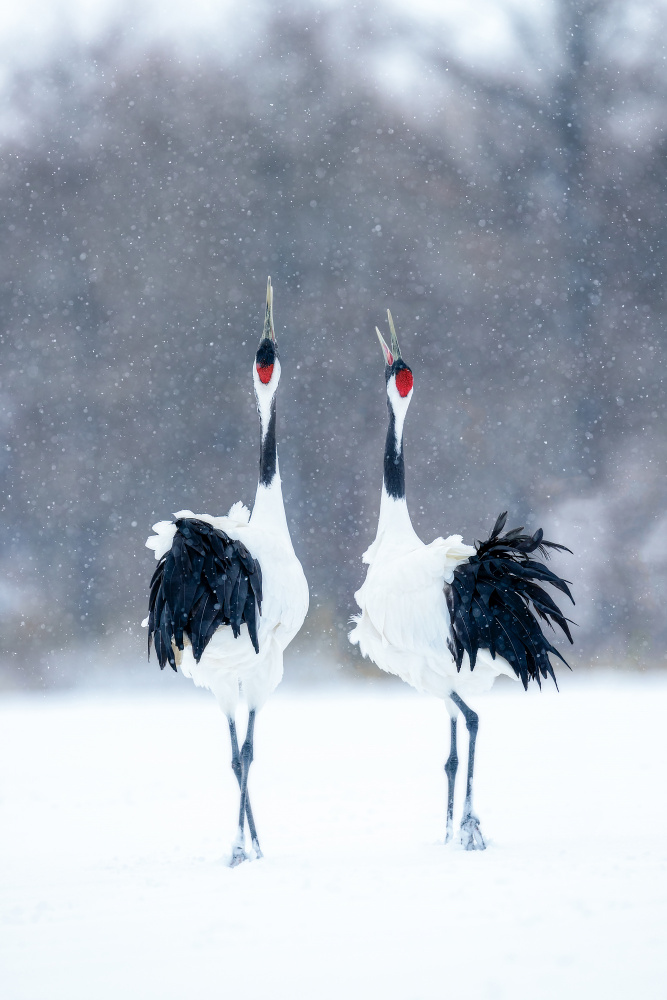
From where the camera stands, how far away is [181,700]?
32.1 feet

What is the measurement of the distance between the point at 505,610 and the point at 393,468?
3.65ft

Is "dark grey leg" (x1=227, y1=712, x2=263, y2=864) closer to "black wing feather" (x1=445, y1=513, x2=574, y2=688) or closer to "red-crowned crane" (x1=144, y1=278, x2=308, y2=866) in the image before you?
"red-crowned crane" (x1=144, y1=278, x2=308, y2=866)

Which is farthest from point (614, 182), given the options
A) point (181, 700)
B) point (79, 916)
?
point (79, 916)

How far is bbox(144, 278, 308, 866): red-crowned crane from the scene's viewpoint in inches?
150

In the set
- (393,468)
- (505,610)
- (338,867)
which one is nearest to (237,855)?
(338,867)

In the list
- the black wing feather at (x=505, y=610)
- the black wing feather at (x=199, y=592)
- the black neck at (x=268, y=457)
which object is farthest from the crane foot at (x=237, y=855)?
the black neck at (x=268, y=457)

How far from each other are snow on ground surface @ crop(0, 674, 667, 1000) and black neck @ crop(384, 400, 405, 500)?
1.48m

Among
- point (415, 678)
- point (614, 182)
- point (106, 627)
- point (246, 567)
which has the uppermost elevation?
point (614, 182)

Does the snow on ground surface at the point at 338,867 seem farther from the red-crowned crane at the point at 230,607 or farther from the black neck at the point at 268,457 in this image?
the black neck at the point at 268,457

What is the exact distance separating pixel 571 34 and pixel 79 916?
11305 mm

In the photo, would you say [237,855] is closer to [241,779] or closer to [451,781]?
[241,779]

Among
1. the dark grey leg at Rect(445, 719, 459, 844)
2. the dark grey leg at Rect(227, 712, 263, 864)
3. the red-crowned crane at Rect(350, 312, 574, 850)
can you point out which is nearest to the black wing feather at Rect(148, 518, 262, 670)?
the dark grey leg at Rect(227, 712, 263, 864)

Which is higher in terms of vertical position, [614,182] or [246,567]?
[614,182]

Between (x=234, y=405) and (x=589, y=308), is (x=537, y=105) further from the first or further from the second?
(x=234, y=405)
